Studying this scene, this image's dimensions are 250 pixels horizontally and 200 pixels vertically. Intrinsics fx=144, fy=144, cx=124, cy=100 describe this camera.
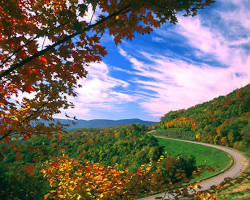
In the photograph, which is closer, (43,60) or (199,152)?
(43,60)

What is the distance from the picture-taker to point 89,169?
22.4 feet

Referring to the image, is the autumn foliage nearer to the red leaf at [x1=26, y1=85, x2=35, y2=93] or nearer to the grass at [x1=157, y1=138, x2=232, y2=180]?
the red leaf at [x1=26, y1=85, x2=35, y2=93]

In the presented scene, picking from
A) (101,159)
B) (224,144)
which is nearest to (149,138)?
(101,159)

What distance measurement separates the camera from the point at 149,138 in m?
23.8

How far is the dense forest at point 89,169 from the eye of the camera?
2.83 m

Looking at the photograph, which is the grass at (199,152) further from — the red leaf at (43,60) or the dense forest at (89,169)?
the red leaf at (43,60)

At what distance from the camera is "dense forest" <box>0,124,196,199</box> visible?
2.83m

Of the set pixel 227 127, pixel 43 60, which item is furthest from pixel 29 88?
pixel 227 127

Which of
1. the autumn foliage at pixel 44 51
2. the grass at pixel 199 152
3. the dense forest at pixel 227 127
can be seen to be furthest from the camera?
the dense forest at pixel 227 127

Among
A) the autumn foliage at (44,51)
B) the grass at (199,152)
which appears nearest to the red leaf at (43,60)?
the autumn foliage at (44,51)

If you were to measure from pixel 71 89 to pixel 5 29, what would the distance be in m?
1.71

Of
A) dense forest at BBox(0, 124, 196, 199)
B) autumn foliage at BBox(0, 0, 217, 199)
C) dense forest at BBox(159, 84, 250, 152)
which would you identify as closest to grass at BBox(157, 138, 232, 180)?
dense forest at BBox(0, 124, 196, 199)

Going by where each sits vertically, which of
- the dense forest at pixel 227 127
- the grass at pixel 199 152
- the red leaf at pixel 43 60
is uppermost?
the red leaf at pixel 43 60

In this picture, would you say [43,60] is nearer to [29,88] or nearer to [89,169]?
[29,88]
